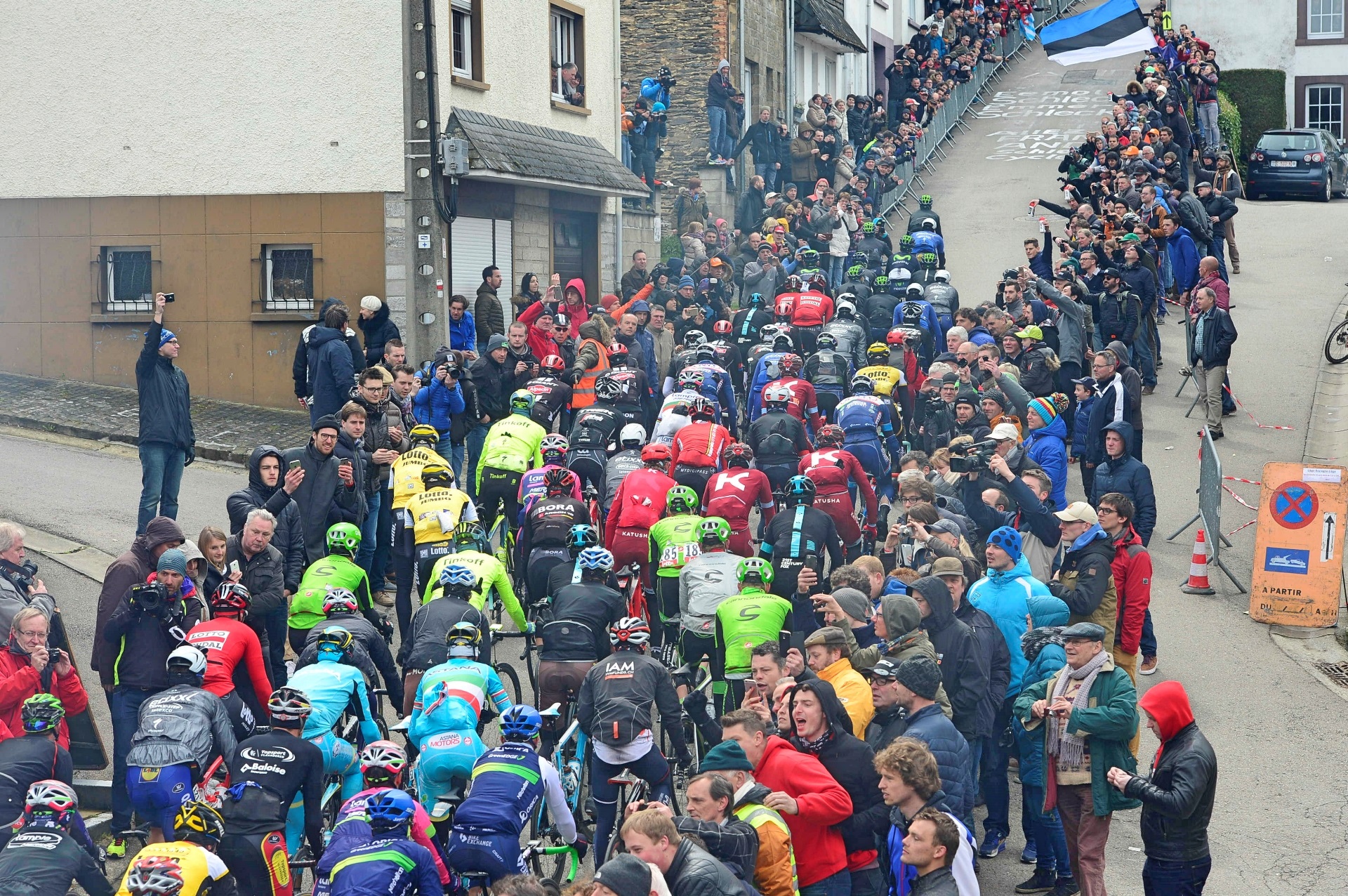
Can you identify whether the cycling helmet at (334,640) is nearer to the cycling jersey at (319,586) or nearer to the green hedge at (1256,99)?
the cycling jersey at (319,586)

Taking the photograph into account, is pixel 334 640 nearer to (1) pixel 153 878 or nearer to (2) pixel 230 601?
(2) pixel 230 601

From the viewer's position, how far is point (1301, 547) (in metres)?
14.6

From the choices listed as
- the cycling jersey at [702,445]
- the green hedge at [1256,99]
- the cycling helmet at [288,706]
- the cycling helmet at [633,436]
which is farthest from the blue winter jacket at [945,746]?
the green hedge at [1256,99]

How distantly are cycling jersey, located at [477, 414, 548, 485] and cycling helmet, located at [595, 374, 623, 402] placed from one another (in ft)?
4.87

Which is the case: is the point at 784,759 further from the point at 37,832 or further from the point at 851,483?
the point at 851,483

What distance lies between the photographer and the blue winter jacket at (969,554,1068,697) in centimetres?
1012

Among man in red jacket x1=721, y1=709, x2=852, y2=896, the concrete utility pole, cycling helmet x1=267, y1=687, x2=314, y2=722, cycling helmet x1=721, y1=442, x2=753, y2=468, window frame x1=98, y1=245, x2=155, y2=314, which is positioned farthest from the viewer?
window frame x1=98, y1=245, x2=155, y2=314

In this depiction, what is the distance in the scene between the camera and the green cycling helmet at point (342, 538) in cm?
1103

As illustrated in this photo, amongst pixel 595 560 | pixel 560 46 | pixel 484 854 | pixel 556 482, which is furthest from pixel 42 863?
pixel 560 46

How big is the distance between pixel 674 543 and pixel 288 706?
4040 mm

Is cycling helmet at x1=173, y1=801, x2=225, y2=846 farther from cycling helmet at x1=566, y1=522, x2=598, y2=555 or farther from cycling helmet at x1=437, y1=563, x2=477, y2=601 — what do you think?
cycling helmet at x1=566, y1=522, x2=598, y2=555

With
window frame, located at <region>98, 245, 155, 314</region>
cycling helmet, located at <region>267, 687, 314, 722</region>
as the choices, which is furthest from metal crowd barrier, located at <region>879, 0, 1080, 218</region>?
cycling helmet, located at <region>267, 687, 314, 722</region>

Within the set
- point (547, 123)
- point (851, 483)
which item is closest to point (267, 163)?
point (547, 123)

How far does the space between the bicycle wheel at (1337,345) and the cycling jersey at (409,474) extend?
53.2ft
